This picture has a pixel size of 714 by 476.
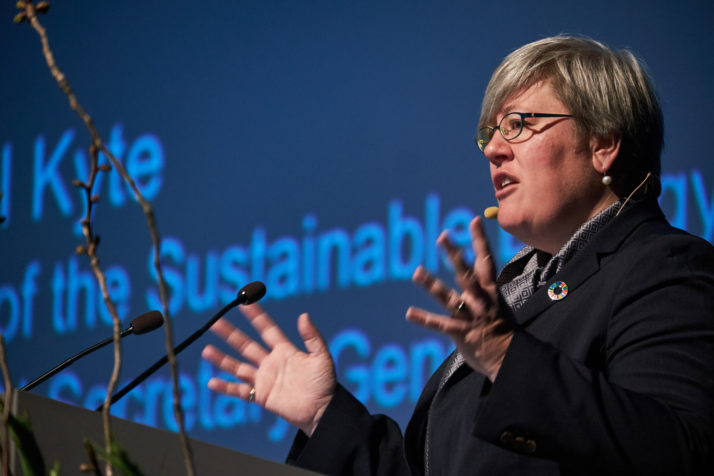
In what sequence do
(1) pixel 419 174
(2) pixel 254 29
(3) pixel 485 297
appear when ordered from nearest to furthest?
1. (3) pixel 485 297
2. (1) pixel 419 174
3. (2) pixel 254 29

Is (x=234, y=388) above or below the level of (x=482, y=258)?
below

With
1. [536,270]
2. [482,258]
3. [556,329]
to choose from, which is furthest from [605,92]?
[482,258]

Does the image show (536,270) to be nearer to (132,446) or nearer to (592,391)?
(592,391)

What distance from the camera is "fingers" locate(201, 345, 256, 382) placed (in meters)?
1.48

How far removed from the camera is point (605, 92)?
1620 mm

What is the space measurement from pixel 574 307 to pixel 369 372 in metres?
1.55

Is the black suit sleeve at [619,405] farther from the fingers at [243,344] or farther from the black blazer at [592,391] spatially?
the fingers at [243,344]

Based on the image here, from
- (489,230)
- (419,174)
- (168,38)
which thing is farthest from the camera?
(168,38)

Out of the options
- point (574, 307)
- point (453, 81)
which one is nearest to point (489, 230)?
point (453, 81)

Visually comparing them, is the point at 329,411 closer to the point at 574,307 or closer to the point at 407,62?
the point at 574,307

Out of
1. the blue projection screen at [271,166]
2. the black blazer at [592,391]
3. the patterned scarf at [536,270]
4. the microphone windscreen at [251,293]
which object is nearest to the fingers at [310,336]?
the black blazer at [592,391]

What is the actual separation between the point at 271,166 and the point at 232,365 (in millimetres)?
1935

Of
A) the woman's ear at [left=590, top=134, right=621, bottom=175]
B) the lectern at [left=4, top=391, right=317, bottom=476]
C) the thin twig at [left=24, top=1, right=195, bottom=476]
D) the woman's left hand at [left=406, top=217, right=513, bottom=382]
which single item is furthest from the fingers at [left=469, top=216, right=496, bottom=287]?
the woman's ear at [left=590, top=134, right=621, bottom=175]

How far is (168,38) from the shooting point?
12.4ft
